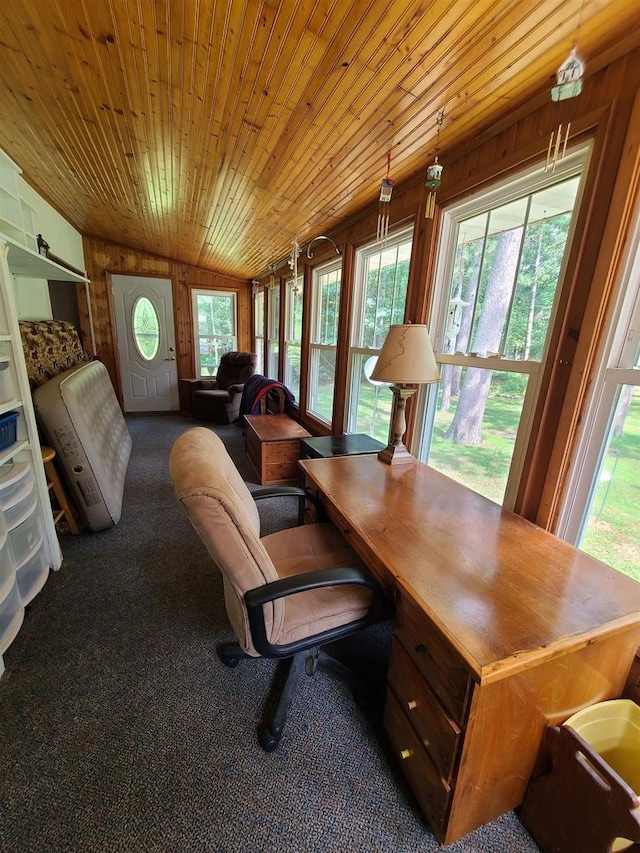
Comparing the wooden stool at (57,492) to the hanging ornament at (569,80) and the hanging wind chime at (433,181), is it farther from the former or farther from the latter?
the hanging ornament at (569,80)

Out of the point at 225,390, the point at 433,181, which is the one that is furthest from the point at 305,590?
the point at 225,390

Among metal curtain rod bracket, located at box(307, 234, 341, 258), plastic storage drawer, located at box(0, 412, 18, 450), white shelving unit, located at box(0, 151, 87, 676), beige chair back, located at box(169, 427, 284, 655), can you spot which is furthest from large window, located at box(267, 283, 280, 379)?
beige chair back, located at box(169, 427, 284, 655)

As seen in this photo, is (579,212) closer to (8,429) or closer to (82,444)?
(8,429)

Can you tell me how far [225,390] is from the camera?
5484 mm

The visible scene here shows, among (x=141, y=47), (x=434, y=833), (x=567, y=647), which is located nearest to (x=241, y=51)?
(x=141, y=47)

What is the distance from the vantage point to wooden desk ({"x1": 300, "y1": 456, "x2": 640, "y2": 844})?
766mm

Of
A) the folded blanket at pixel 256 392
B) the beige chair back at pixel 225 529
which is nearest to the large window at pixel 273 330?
the folded blanket at pixel 256 392

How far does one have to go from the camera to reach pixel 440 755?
853mm

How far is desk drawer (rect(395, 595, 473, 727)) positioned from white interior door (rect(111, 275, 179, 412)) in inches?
225

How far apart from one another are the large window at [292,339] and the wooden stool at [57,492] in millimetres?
2531

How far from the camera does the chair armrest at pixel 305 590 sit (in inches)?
36.1

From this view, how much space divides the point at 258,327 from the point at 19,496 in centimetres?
480

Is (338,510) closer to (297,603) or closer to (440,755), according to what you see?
(297,603)

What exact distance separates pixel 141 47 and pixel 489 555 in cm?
228
